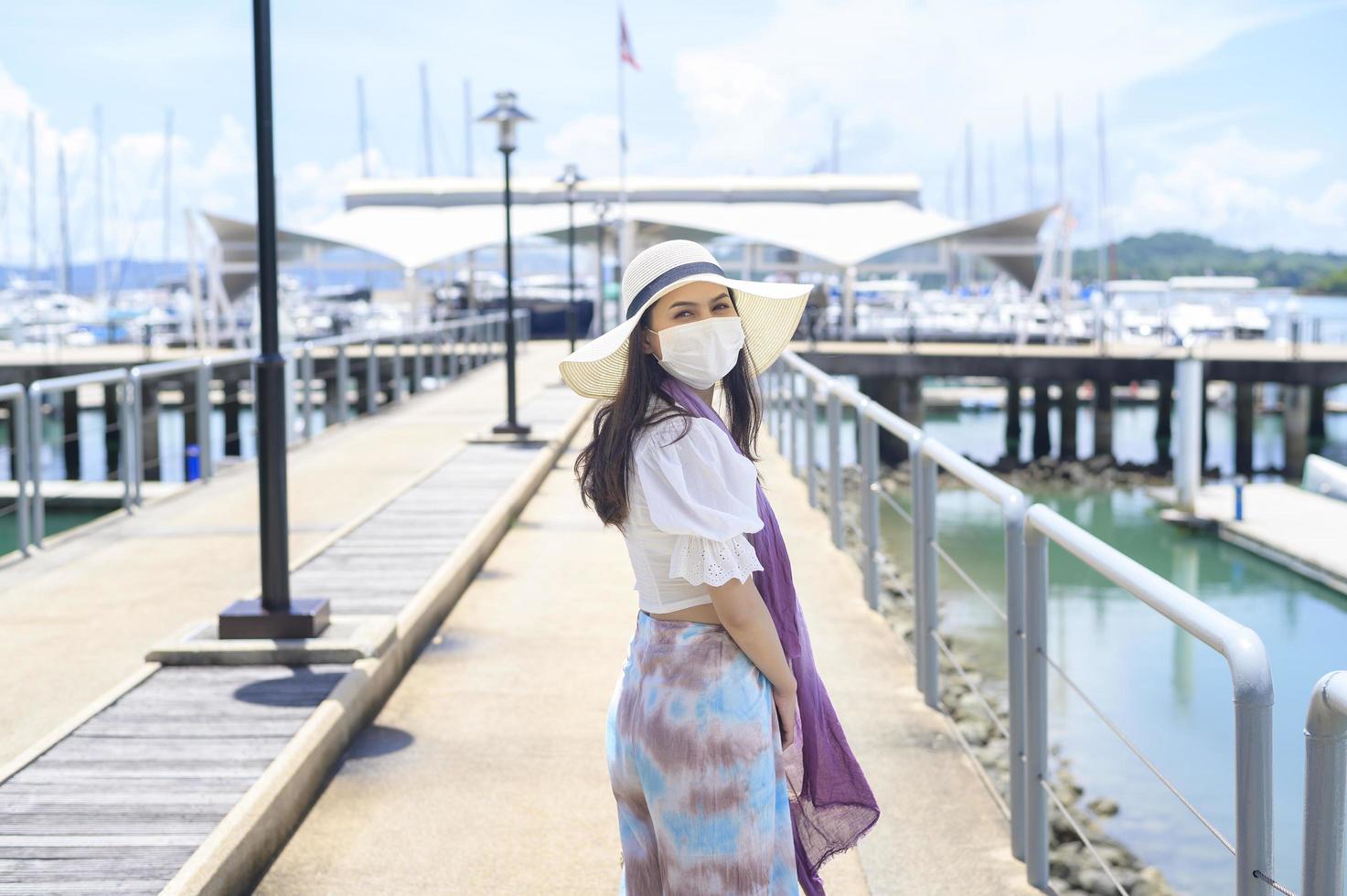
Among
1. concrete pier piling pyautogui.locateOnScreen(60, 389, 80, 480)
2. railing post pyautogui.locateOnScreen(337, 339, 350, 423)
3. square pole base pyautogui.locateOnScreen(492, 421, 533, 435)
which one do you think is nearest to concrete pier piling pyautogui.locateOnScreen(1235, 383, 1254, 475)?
railing post pyautogui.locateOnScreen(337, 339, 350, 423)

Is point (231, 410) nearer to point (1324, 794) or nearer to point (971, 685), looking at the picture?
point (971, 685)

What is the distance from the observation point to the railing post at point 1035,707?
12.6 feet

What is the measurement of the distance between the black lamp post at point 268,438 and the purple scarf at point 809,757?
3167mm

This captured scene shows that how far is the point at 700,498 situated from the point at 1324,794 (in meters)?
1.08

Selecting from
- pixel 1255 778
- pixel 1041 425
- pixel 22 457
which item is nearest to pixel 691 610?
pixel 1255 778

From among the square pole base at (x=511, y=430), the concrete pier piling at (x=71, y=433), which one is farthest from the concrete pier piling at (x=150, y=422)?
the square pole base at (x=511, y=430)

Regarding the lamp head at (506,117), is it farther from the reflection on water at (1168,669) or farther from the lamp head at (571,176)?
the lamp head at (571,176)

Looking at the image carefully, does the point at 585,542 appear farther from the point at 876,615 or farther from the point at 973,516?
the point at 973,516

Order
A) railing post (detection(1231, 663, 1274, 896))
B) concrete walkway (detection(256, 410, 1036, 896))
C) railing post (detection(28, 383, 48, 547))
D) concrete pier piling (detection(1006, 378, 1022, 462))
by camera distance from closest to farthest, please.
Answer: railing post (detection(1231, 663, 1274, 896)) → concrete walkway (detection(256, 410, 1036, 896)) → railing post (detection(28, 383, 48, 547)) → concrete pier piling (detection(1006, 378, 1022, 462))

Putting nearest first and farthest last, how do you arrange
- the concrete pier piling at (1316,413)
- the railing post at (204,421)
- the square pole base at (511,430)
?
1. the railing post at (204,421)
2. the square pole base at (511,430)
3. the concrete pier piling at (1316,413)

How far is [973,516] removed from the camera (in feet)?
86.4

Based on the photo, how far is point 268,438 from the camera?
5.57 metres

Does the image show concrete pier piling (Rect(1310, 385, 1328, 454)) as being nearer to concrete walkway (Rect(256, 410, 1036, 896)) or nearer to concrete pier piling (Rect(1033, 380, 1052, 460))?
concrete pier piling (Rect(1033, 380, 1052, 460))

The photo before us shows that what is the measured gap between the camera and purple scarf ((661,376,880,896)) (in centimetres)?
273
